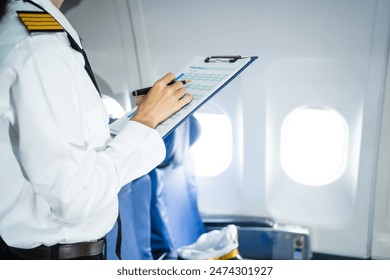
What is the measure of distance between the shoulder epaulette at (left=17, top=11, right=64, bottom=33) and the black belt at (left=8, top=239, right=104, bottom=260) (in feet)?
2.15

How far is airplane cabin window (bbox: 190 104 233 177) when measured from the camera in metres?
2.96

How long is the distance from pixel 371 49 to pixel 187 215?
4.78ft

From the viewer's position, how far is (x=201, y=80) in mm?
1568

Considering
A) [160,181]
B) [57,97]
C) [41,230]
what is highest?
[57,97]

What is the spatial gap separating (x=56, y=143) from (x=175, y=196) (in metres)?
1.67

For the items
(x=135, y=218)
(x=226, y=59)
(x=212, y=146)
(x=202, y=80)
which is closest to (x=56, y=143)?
(x=202, y=80)

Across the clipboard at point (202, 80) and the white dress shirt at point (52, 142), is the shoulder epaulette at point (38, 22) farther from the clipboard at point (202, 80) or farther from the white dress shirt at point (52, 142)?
the clipboard at point (202, 80)

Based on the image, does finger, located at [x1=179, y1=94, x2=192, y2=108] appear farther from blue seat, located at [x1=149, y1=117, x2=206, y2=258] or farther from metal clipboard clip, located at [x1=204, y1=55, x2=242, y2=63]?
blue seat, located at [x1=149, y1=117, x2=206, y2=258]

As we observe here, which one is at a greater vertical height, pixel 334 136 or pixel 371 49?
pixel 371 49

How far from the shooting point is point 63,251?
134 centimetres

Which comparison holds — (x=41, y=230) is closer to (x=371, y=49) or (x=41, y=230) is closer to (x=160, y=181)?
(x=160, y=181)
